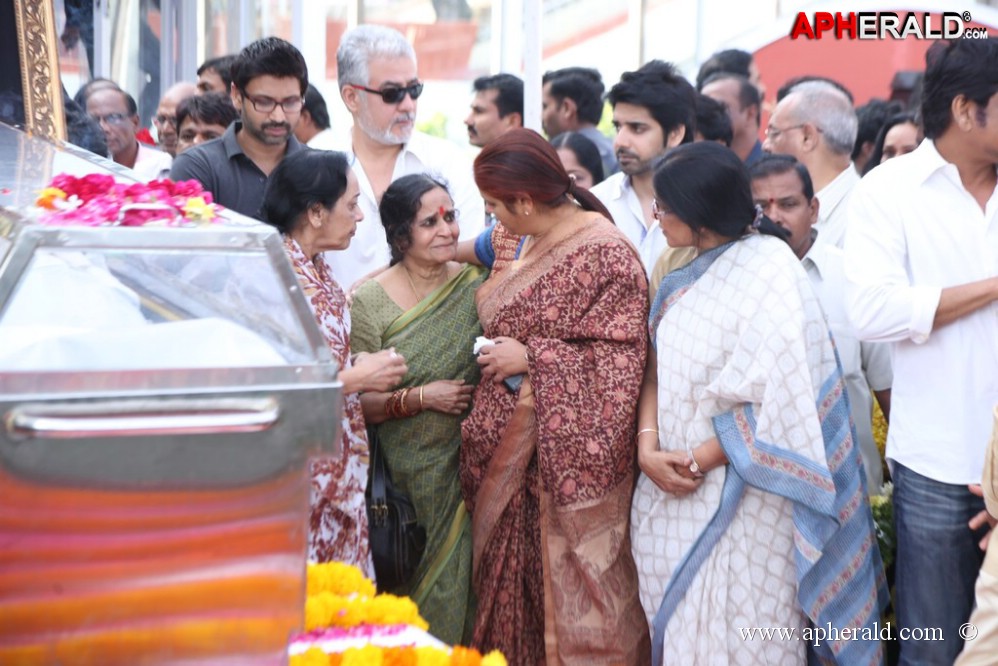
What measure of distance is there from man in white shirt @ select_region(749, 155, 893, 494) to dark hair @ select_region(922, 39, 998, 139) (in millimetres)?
686

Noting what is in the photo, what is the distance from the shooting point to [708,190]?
10.3ft

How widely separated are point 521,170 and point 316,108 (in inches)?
89.6

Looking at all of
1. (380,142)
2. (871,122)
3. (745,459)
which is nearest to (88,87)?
(380,142)

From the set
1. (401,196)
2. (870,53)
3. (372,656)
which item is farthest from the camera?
(870,53)

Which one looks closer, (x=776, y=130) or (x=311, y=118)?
(x=776, y=130)

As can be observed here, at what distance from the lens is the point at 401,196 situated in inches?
142

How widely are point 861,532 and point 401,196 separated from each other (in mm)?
1562

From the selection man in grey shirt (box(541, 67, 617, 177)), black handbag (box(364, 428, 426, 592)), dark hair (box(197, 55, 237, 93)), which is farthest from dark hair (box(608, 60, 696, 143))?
dark hair (box(197, 55, 237, 93))

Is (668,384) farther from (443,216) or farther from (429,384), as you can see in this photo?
(443,216)

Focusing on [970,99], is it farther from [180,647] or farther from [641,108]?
[180,647]

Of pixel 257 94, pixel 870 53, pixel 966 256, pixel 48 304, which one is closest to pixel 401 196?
pixel 257 94

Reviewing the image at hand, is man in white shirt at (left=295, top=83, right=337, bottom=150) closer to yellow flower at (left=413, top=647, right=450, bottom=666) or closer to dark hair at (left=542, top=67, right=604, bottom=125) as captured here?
dark hair at (left=542, top=67, right=604, bottom=125)

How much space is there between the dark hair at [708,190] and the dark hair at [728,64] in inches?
138

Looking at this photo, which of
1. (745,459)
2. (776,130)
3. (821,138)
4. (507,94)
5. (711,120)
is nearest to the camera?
(745,459)
